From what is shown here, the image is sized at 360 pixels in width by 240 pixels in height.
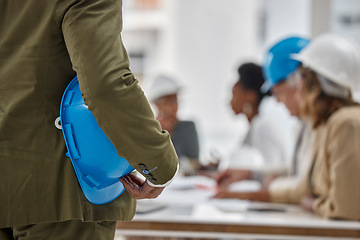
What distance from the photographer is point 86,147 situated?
1.14 m

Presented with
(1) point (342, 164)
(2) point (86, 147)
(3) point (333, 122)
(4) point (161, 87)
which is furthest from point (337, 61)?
(4) point (161, 87)

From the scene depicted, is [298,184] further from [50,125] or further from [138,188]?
[50,125]

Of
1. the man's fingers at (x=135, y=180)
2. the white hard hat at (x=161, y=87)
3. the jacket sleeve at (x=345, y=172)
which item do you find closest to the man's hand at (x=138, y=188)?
the man's fingers at (x=135, y=180)

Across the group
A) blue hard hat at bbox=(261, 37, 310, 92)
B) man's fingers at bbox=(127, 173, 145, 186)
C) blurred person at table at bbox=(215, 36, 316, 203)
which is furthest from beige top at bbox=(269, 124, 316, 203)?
man's fingers at bbox=(127, 173, 145, 186)

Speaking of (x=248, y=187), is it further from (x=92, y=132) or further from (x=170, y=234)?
(x=92, y=132)

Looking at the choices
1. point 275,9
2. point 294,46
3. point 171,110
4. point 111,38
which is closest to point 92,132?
point 111,38

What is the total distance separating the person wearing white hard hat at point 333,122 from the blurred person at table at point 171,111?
59.3 inches

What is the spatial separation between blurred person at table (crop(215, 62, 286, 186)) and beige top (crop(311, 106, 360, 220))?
28.1 inches

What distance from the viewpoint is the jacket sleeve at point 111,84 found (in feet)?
3.49

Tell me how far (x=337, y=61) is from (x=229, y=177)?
96cm

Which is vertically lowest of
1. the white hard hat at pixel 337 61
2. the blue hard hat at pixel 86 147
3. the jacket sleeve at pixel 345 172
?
the jacket sleeve at pixel 345 172

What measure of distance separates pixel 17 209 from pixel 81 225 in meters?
0.14

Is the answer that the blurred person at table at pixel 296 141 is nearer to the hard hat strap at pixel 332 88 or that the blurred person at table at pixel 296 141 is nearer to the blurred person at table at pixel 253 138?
the blurred person at table at pixel 253 138

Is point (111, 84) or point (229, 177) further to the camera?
point (229, 177)
